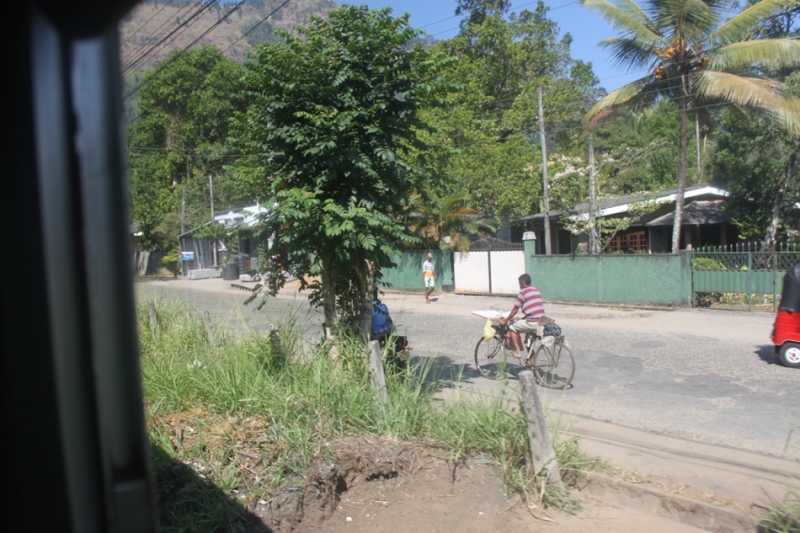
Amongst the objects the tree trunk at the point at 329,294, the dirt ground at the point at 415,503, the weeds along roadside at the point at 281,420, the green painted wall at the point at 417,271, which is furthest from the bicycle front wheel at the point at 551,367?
the green painted wall at the point at 417,271

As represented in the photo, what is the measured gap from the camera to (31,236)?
2479 millimetres

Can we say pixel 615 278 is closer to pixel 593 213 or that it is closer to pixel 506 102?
pixel 593 213

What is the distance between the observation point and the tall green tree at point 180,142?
41.9 m

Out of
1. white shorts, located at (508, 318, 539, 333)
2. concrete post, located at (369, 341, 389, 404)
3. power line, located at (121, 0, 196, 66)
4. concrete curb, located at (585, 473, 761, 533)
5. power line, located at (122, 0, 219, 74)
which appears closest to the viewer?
concrete curb, located at (585, 473, 761, 533)

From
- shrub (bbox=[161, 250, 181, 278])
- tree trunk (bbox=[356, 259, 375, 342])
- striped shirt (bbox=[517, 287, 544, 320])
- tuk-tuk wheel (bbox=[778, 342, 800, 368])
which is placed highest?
shrub (bbox=[161, 250, 181, 278])

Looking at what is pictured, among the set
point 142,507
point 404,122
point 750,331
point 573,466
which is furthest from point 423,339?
point 142,507

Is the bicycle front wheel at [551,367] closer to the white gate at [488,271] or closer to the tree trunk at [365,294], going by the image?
the tree trunk at [365,294]

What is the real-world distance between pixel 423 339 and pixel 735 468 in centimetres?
802

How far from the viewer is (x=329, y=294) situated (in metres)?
7.09

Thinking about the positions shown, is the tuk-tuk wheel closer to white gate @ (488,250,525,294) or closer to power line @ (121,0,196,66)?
power line @ (121,0,196,66)

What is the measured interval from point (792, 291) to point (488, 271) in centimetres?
1351

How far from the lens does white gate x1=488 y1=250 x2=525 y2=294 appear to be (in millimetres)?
22044

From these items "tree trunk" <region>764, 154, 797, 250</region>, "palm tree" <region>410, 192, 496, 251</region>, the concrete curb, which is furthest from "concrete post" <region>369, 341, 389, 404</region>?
"palm tree" <region>410, 192, 496, 251</region>

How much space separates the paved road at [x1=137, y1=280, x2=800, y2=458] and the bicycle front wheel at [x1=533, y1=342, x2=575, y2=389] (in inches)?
7.8
